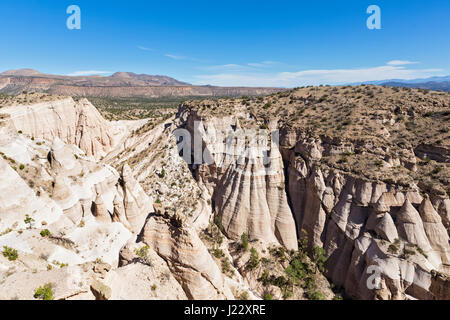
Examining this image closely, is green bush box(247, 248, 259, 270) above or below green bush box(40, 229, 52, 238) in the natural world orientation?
below

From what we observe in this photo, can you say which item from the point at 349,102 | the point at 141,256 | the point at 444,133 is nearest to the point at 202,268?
the point at 141,256

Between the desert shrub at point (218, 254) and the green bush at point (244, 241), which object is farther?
the green bush at point (244, 241)

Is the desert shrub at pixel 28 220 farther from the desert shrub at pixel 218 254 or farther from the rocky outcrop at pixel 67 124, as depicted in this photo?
the rocky outcrop at pixel 67 124

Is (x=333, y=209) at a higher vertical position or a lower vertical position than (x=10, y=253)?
lower

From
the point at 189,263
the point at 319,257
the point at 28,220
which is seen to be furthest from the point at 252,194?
the point at 28,220

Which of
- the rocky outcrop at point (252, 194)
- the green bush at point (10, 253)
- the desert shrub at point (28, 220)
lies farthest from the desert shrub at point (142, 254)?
the rocky outcrop at point (252, 194)

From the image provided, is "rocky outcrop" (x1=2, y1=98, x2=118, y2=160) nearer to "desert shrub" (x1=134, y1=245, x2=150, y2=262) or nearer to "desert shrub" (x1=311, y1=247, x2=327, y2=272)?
"desert shrub" (x1=134, y1=245, x2=150, y2=262)

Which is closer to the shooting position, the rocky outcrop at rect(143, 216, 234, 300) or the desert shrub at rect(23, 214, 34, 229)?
the rocky outcrop at rect(143, 216, 234, 300)

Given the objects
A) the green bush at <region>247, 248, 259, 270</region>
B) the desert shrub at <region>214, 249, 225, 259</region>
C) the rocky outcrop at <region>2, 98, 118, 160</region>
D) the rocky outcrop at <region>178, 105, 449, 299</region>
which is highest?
the rocky outcrop at <region>2, 98, 118, 160</region>

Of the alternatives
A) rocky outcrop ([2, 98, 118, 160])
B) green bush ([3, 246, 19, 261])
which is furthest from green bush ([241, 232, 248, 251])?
rocky outcrop ([2, 98, 118, 160])

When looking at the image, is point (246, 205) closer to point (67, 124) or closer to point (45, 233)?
point (45, 233)
